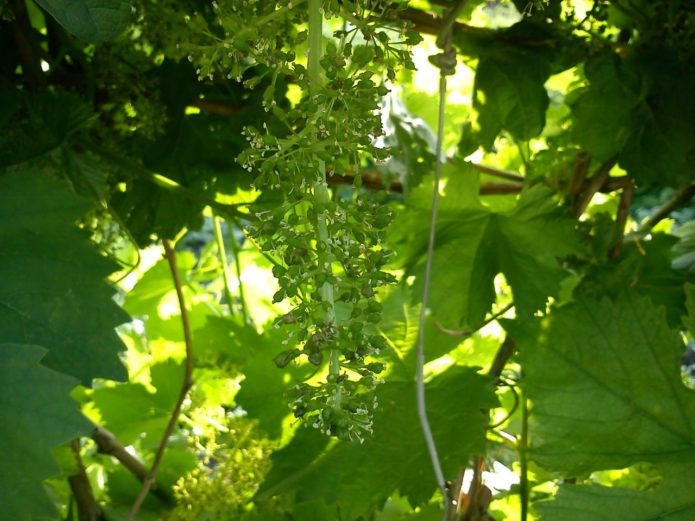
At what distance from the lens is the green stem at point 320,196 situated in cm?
58

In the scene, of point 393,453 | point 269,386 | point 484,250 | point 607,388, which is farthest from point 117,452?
point 607,388

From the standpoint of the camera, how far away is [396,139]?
1231 mm

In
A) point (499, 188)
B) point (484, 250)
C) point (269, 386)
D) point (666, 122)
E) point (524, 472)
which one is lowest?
point (524, 472)

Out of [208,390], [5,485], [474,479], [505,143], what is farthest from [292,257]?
[505,143]

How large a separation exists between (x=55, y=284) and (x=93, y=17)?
0.92 ft

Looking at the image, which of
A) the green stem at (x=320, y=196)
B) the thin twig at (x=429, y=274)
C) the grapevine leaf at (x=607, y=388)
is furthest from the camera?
the grapevine leaf at (x=607, y=388)

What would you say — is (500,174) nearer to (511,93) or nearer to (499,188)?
(499,188)

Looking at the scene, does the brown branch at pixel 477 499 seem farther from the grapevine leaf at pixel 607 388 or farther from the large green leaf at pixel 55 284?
the large green leaf at pixel 55 284

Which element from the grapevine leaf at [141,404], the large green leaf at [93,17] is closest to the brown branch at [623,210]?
the grapevine leaf at [141,404]

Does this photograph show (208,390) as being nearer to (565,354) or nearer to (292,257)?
(565,354)

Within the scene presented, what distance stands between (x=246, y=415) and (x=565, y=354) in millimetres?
461

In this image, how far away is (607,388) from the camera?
873mm

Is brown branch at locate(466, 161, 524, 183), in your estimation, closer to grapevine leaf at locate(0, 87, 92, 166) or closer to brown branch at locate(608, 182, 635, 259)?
brown branch at locate(608, 182, 635, 259)

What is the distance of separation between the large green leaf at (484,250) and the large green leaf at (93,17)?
54 centimetres
